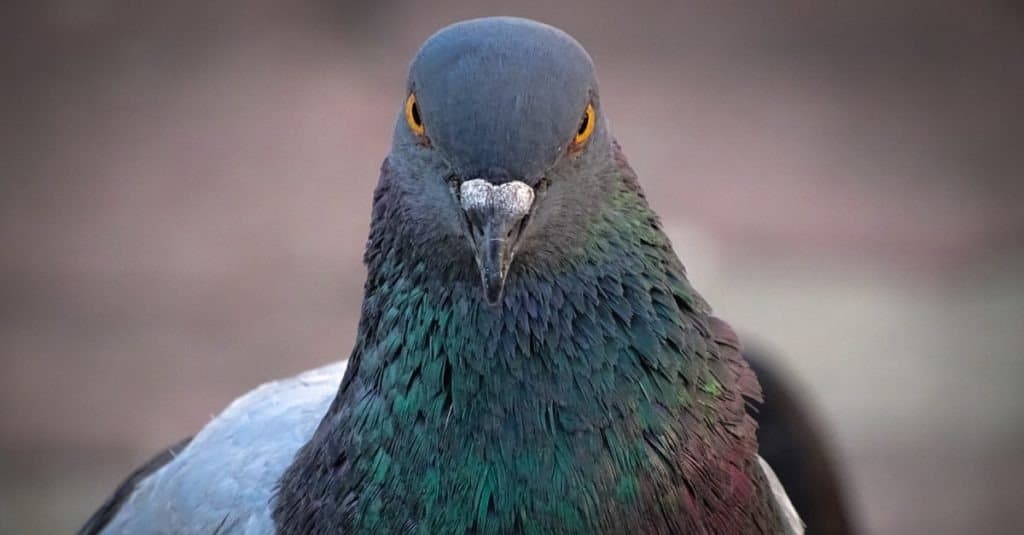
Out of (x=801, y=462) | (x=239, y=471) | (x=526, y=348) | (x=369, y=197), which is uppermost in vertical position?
(x=369, y=197)

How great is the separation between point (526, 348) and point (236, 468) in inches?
36.6

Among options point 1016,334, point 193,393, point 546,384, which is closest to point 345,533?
point 546,384

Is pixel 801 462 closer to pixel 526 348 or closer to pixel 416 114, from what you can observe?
pixel 526 348

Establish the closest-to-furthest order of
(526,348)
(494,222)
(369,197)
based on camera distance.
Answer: (494,222) < (526,348) < (369,197)

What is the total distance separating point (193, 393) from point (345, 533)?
3.47 m

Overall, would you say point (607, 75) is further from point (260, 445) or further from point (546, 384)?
point (546, 384)

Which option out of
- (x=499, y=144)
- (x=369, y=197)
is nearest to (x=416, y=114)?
(x=499, y=144)

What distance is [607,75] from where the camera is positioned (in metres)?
5.29

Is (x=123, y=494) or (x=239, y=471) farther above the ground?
(x=239, y=471)

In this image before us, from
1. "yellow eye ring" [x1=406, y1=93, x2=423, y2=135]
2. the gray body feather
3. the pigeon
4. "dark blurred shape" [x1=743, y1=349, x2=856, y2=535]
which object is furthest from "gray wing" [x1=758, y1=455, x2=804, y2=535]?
"dark blurred shape" [x1=743, y1=349, x2=856, y2=535]

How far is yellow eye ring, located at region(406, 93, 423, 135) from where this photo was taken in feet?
6.29

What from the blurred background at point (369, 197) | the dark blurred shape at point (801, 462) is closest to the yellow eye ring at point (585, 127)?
the dark blurred shape at point (801, 462)

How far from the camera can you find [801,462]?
406cm

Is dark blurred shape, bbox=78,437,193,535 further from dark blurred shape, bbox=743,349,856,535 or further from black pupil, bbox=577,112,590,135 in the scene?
dark blurred shape, bbox=743,349,856,535
